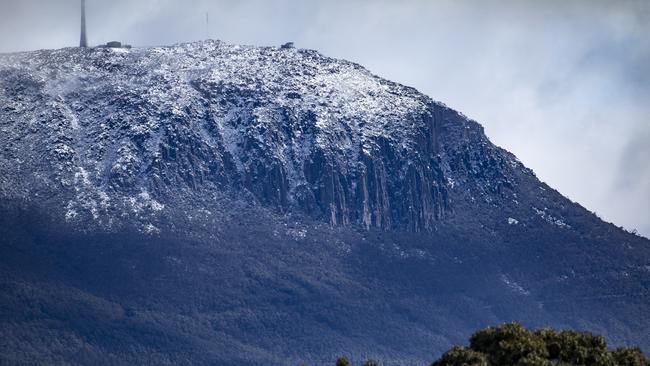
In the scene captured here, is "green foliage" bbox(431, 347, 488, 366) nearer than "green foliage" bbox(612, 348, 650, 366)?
Yes

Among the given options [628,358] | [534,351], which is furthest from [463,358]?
[628,358]

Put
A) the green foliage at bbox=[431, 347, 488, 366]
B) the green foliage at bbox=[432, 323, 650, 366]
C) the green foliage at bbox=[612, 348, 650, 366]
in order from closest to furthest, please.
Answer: the green foliage at bbox=[431, 347, 488, 366], the green foliage at bbox=[432, 323, 650, 366], the green foliage at bbox=[612, 348, 650, 366]

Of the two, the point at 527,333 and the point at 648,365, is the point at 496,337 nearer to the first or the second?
the point at 527,333

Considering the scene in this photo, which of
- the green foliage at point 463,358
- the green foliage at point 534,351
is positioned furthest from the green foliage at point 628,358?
the green foliage at point 463,358

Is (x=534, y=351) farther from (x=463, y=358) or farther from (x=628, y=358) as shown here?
(x=628, y=358)

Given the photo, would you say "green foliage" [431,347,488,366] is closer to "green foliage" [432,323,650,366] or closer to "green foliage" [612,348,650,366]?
"green foliage" [432,323,650,366]

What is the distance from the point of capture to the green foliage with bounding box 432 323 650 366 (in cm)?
13625

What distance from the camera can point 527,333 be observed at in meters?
141

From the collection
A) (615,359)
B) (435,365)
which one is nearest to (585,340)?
(615,359)

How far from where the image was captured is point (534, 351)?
447 feet

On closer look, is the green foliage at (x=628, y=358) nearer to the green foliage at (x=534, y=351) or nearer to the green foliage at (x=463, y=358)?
the green foliage at (x=534, y=351)

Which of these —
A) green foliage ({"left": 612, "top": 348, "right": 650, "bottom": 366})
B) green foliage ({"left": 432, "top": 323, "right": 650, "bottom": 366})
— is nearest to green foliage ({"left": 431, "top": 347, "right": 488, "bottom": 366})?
green foliage ({"left": 432, "top": 323, "right": 650, "bottom": 366})

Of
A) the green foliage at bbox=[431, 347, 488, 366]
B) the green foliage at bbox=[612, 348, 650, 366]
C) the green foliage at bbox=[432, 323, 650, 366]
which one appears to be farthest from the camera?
the green foliage at bbox=[612, 348, 650, 366]

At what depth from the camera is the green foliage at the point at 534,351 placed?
136250mm
